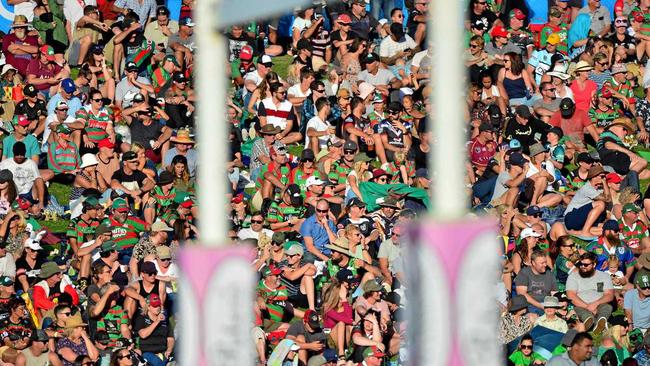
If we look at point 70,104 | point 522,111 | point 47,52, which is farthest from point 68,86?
point 522,111

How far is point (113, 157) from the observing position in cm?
1634

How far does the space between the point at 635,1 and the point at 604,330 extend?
5902mm

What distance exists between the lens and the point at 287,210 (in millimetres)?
15523

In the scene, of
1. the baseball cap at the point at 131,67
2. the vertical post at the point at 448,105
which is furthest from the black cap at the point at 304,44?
the vertical post at the point at 448,105

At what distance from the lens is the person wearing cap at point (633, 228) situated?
14.8 metres

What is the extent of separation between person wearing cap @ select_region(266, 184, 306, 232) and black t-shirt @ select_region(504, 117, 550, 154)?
2271mm

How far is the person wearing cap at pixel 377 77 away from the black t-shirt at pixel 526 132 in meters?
1.59

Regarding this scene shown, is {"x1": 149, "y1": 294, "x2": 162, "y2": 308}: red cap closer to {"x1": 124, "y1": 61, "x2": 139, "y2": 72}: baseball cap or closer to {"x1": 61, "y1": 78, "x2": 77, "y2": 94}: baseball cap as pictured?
{"x1": 61, "y1": 78, "x2": 77, "y2": 94}: baseball cap

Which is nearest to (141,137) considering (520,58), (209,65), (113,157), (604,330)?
(113,157)

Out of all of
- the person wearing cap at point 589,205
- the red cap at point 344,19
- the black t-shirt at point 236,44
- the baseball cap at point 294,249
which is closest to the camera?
the baseball cap at point 294,249

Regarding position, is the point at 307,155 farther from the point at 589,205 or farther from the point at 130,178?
the point at 589,205

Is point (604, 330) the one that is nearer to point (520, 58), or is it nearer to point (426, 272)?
point (520, 58)

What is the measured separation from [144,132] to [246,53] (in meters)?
1.61

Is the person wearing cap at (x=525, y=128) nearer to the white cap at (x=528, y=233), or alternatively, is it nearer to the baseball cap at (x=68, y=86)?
the white cap at (x=528, y=233)
